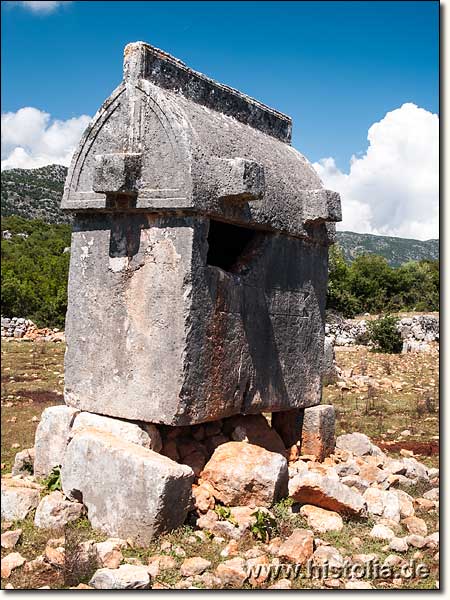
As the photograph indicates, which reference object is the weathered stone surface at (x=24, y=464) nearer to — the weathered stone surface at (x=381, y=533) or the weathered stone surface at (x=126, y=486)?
the weathered stone surface at (x=126, y=486)

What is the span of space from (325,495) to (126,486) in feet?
4.89

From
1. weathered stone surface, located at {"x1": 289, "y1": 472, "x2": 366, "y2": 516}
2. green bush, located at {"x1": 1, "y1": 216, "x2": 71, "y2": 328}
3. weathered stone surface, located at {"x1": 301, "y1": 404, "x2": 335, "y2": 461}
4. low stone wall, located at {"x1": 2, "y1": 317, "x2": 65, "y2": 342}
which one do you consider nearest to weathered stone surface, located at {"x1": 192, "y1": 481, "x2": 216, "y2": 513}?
weathered stone surface, located at {"x1": 289, "y1": 472, "x2": 366, "y2": 516}

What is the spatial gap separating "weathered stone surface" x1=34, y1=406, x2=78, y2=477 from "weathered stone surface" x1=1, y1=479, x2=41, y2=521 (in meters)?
0.46

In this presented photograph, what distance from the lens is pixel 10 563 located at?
12.8ft

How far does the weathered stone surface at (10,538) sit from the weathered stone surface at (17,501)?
1.15 ft

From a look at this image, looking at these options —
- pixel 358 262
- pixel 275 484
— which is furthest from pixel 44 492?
pixel 358 262

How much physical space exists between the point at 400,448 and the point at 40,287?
20165 mm

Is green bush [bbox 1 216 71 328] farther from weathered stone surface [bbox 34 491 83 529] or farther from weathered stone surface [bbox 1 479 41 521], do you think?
weathered stone surface [bbox 34 491 83 529]

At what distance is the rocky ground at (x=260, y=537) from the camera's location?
389 centimetres

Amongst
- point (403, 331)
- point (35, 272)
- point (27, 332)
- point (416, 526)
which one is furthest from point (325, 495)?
point (35, 272)

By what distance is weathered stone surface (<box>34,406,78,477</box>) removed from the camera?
5239 mm

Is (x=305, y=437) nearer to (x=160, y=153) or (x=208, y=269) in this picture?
(x=208, y=269)

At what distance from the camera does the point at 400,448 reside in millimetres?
7719

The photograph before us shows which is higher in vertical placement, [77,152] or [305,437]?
[77,152]
